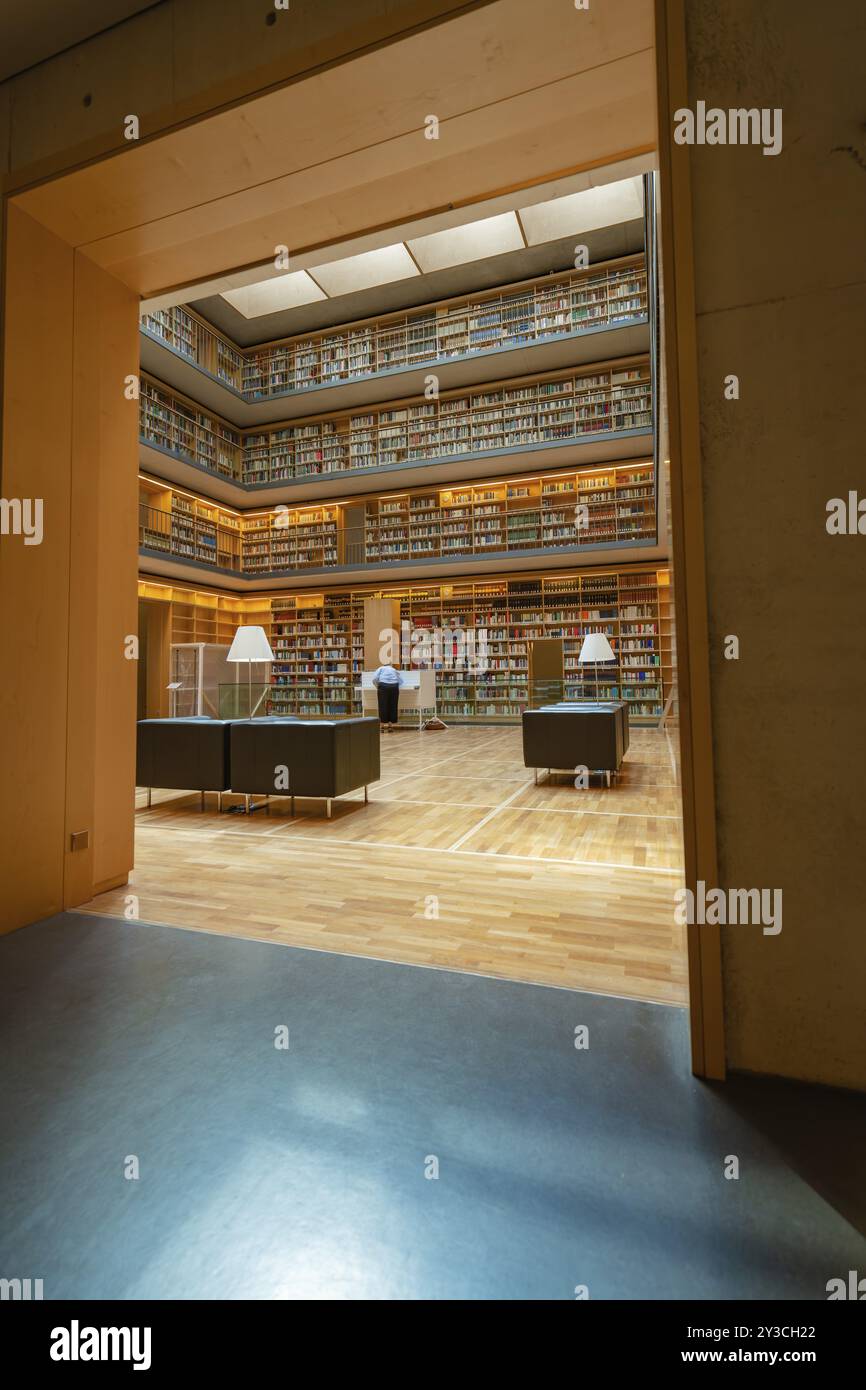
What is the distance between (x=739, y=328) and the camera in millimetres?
1341

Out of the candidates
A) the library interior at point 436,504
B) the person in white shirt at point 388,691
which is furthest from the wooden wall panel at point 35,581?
the person in white shirt at point 388,691

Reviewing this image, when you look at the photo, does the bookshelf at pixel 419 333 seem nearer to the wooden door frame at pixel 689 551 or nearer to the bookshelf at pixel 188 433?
the bookshelf at pixel 188 433

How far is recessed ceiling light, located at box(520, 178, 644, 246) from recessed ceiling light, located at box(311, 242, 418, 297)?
2.00 metres

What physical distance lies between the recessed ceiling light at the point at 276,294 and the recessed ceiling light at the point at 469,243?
6.38 feet

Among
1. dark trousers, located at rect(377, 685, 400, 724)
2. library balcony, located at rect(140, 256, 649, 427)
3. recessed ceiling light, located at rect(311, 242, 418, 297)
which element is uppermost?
recessed ceiling light, located at rect(311, 242, 418, 297)

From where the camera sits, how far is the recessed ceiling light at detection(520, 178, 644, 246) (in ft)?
27.5

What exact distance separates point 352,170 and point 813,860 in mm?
2545

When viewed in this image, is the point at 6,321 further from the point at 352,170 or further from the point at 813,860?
the point at 813,860

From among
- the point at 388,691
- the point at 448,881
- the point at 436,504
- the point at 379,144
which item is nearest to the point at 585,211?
the point at 436,504

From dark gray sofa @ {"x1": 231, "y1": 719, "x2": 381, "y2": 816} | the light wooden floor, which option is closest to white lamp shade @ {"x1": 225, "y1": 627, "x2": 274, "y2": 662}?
dark gray sofa @ {"x1": 231, "y1": 719, "x2": 381, "y2": 816}

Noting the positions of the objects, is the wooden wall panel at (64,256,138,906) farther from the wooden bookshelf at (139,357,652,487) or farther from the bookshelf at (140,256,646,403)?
the wooden bookshelf at (139,357,652,487)

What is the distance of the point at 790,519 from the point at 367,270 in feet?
35.7

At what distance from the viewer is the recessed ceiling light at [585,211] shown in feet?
27.5
